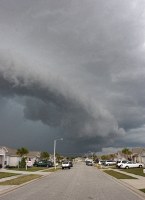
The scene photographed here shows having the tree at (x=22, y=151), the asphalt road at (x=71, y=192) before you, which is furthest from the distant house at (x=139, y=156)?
the asphalt road at (x=71, y=192)

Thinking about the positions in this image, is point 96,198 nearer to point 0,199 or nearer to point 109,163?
point 0,199

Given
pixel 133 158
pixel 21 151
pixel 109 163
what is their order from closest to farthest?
pixel 21 151, pixel 109 163, pixel 133 158

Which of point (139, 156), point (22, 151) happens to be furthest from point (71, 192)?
point (139, 156)

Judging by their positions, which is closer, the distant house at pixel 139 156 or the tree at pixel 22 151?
the distant house at pixel 139 156

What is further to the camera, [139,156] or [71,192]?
[139,156]

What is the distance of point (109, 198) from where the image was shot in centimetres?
1806

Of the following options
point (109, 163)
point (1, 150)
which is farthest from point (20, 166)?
point (109, 163)

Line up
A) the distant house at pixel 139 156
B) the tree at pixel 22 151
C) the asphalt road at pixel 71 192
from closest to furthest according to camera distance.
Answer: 1. the asphalt road at pixel 71 192
2. the distant house at pixel 139 156
3. the tree at pixel 22 151

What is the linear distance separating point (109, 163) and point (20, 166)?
140 ft

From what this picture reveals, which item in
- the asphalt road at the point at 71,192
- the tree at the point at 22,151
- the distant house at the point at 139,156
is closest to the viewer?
the asphalt road at the point at 71,192

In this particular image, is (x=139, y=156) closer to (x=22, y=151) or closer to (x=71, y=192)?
(x=22, y=151)

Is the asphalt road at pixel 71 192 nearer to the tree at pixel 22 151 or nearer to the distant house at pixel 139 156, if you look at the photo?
the distant house at pixel 139 156

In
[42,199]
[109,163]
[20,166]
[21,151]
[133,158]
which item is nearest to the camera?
[42,199]

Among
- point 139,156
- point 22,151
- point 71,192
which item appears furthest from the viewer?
point 139,156
